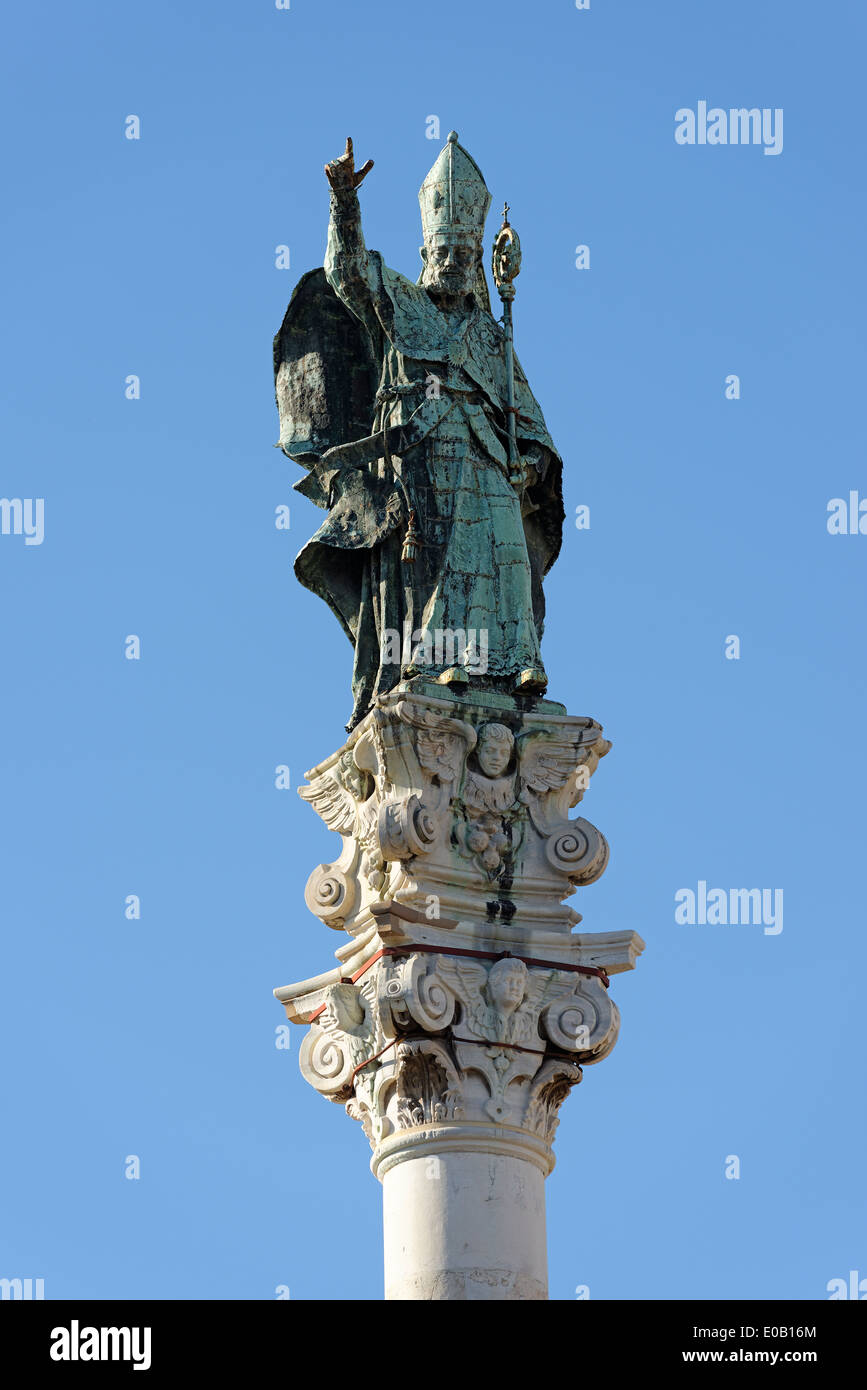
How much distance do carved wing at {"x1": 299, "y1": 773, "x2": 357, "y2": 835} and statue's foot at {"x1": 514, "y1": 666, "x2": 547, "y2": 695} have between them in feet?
5.31

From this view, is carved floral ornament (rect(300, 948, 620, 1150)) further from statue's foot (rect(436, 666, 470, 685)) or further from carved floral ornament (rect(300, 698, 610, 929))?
statue's foot (rect(436, 666, 470, 685))

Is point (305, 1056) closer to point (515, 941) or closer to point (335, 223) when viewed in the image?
point (515, 941)

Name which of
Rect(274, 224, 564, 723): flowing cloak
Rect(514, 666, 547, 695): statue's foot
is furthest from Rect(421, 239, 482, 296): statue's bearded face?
Rect(514, 666, 547, 695): statue's foot

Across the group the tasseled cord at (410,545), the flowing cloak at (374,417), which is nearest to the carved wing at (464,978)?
the flowing cloak at (374,417)

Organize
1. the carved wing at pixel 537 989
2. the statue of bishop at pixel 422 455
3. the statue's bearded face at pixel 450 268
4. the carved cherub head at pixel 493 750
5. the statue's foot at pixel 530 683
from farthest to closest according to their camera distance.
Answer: the statue's bearded face at pixel 450 268 → the statue of bishop at pixel 422 455 → the statue's foot at pixel 530 683 → the carved cherub head at pixel 493 750 → the carved wing at pixel 537 989

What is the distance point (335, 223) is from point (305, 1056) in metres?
6.90

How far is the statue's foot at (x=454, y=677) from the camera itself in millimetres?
26172

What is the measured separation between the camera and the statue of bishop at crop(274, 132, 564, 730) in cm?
2675

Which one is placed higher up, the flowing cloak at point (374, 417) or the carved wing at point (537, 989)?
the flowing cloak at point (374, 417)

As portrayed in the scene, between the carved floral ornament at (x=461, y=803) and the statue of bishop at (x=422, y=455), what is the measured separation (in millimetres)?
553

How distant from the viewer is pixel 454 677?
26172 mm

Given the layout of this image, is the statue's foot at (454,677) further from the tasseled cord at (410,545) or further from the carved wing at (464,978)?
the carved wing at (464,978)
